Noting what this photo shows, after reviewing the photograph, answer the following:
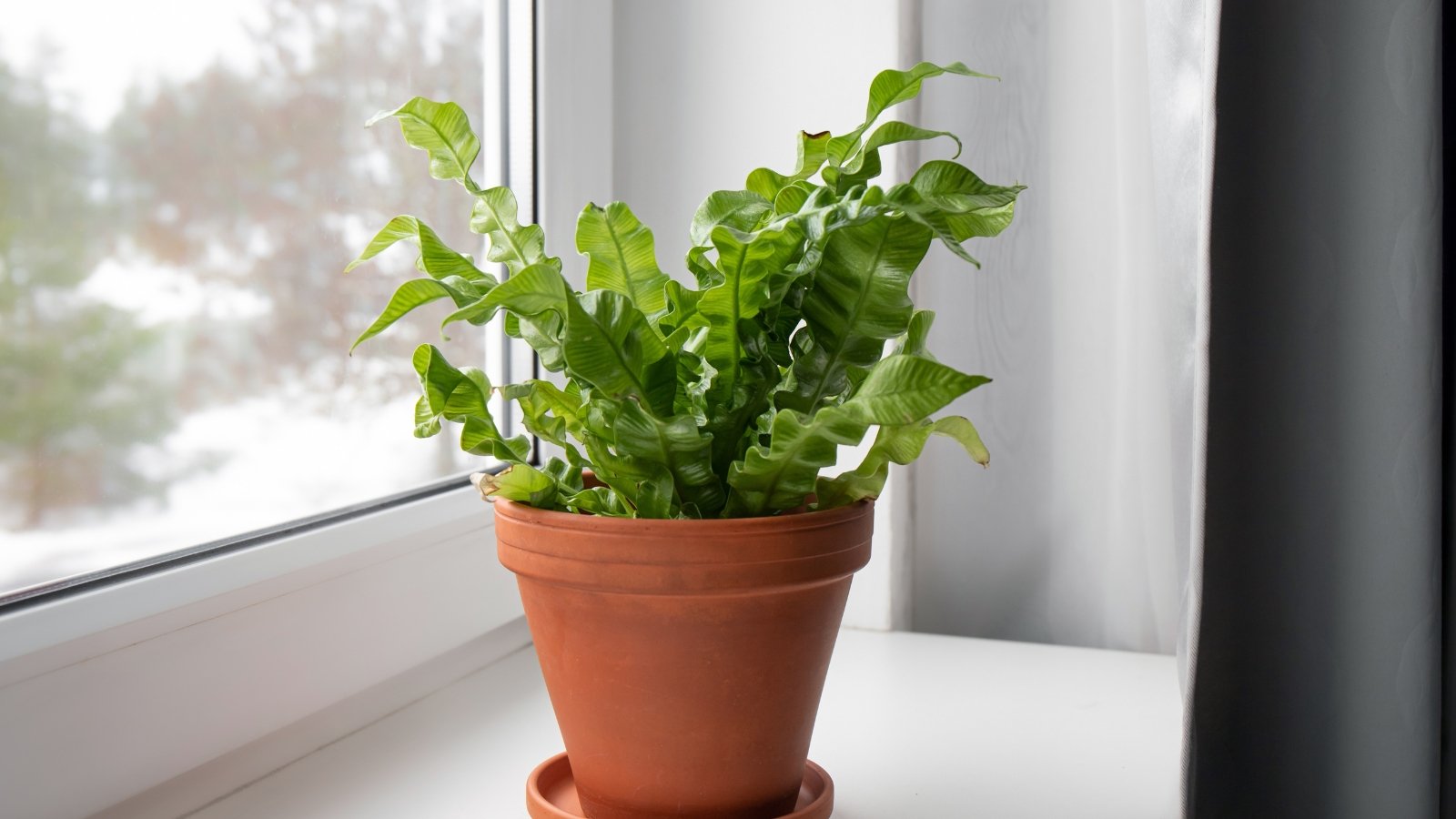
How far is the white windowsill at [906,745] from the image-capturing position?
72cm

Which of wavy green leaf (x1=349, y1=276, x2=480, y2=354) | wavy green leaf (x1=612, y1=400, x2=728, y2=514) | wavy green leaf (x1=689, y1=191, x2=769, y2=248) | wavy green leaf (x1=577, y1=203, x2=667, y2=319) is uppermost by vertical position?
wavy green leaf (x1=689, y1=191, x2=769, y2=248)

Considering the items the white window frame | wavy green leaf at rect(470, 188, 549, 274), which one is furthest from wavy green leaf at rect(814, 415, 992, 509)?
the white window frame

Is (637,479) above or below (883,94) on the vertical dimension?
below

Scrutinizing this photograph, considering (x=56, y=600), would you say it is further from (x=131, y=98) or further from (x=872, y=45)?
(x=872, y=45)

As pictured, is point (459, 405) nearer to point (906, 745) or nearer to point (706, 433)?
point (706, 433)

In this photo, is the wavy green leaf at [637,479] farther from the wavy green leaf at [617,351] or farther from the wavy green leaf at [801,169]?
the wavy green leaf at [801,169]

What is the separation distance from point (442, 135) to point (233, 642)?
35 centimetres

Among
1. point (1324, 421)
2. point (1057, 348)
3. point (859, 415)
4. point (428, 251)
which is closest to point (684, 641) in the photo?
point (859, 415)

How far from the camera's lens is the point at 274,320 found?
0.79 metres

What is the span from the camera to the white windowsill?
722 mm

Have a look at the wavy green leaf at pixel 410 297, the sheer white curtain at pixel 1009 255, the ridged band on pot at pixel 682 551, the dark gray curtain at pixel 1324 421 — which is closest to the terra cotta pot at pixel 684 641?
the ridged band on pot at pixel 682 551

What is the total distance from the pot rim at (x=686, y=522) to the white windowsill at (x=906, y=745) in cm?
24

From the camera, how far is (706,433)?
581 mm

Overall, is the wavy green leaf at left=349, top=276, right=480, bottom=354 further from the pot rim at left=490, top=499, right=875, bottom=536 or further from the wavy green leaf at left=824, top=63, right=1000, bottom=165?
the wavy green leaf at left=824, top=63, right=1000, bottom=165
